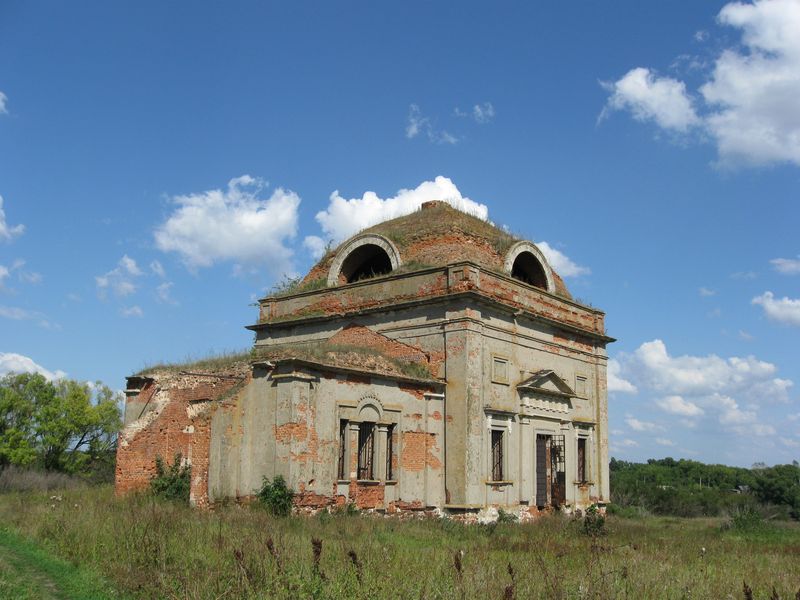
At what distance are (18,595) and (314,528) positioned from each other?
6.23m

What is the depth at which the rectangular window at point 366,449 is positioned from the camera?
58.3 ft

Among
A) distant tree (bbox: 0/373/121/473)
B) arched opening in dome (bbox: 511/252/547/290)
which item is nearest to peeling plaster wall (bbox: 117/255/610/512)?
arched opening in dome (bbox: 511/252/547/290)

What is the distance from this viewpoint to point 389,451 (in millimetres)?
18406

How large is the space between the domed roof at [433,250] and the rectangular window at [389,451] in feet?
16.5

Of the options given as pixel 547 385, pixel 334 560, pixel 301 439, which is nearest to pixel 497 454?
pixel 547 385

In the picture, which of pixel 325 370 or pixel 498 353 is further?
pixel 498 353

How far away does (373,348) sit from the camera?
66.9 ft

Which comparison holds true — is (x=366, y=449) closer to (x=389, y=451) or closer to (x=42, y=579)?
(x=389, y=451)

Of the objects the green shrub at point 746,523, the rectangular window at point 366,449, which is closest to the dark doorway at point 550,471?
the green shrub at point 746,523

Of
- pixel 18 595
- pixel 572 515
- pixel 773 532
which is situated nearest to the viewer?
pixel 18 595

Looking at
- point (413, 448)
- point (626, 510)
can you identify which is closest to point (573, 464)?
point (626, 510)

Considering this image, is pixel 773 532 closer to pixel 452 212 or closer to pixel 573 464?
pixel 573 464

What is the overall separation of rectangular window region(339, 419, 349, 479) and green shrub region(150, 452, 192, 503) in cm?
347

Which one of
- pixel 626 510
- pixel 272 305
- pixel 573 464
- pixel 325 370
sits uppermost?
pixel 272 305
